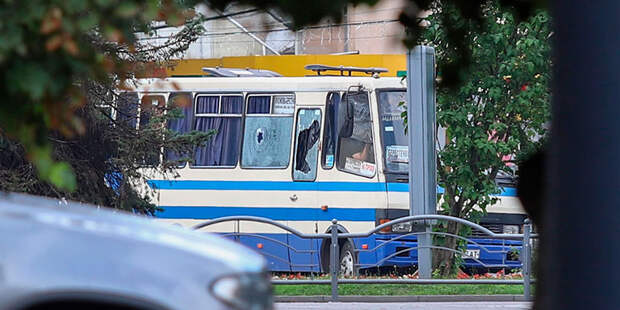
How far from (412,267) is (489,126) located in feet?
8.15

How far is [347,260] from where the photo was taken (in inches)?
662

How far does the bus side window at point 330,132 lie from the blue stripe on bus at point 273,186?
0.37 meters

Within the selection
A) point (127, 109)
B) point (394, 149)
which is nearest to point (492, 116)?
point (394, 149)

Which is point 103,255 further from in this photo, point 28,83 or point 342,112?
point 342,112

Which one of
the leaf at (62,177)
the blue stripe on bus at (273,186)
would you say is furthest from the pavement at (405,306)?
the leaf at (62,177)

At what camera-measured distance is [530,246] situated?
14727mm

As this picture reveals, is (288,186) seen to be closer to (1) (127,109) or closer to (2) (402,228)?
(2) (402,228)

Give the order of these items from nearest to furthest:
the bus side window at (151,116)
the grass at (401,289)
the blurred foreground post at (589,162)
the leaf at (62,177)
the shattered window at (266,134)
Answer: the leaf at (62,177)
the blurred foreground post at (589,162)
the grass at (401,289)
the bus side window at (151,116)
the shattered window at (266,134)

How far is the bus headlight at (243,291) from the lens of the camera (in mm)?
3525

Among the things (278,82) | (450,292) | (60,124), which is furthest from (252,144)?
(60,124)

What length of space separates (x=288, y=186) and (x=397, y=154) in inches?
74.1

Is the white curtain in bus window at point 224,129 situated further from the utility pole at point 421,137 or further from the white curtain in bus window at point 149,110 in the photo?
the white curtain in bus window at point 149,110

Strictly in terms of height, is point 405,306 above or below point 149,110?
below

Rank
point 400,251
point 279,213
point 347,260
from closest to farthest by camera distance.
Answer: point 400,251
point 347,260
point 279,213
